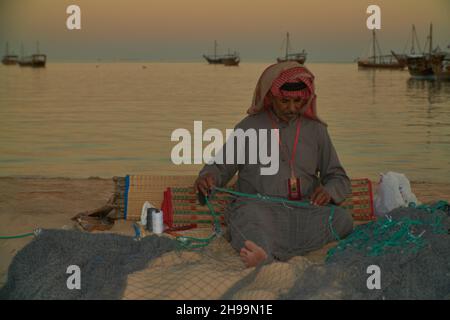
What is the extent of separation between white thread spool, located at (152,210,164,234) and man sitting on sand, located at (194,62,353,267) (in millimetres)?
459

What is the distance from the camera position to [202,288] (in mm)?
3055

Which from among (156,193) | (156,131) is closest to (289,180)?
(156,193)

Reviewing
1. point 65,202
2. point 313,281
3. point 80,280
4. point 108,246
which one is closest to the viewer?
point 313,281

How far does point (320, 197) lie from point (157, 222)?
1209 mm

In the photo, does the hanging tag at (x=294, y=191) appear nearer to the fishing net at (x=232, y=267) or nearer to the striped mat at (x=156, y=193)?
the fishing net at (x=232, y=267)

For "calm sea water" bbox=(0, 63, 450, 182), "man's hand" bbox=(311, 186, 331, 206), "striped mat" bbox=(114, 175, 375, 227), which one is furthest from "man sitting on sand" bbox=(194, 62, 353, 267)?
"calm sea water" bbox=(0, 63, 450, 182)

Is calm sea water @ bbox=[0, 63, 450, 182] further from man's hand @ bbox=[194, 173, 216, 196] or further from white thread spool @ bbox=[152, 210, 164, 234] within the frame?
man's hand @ bbox=[194, 173, 216, 196]

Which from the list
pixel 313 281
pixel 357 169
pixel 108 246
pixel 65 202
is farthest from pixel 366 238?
pixel 357 169

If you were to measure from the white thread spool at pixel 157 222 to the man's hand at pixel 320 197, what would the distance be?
1127mm

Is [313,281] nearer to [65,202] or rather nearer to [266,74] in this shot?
[266,74]

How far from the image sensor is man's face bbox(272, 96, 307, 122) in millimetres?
4129

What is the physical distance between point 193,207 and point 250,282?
1782 millimetres

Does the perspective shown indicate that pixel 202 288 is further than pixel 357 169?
No

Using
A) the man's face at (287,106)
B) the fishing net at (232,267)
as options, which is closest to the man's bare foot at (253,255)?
the fishing net at (232,267)
